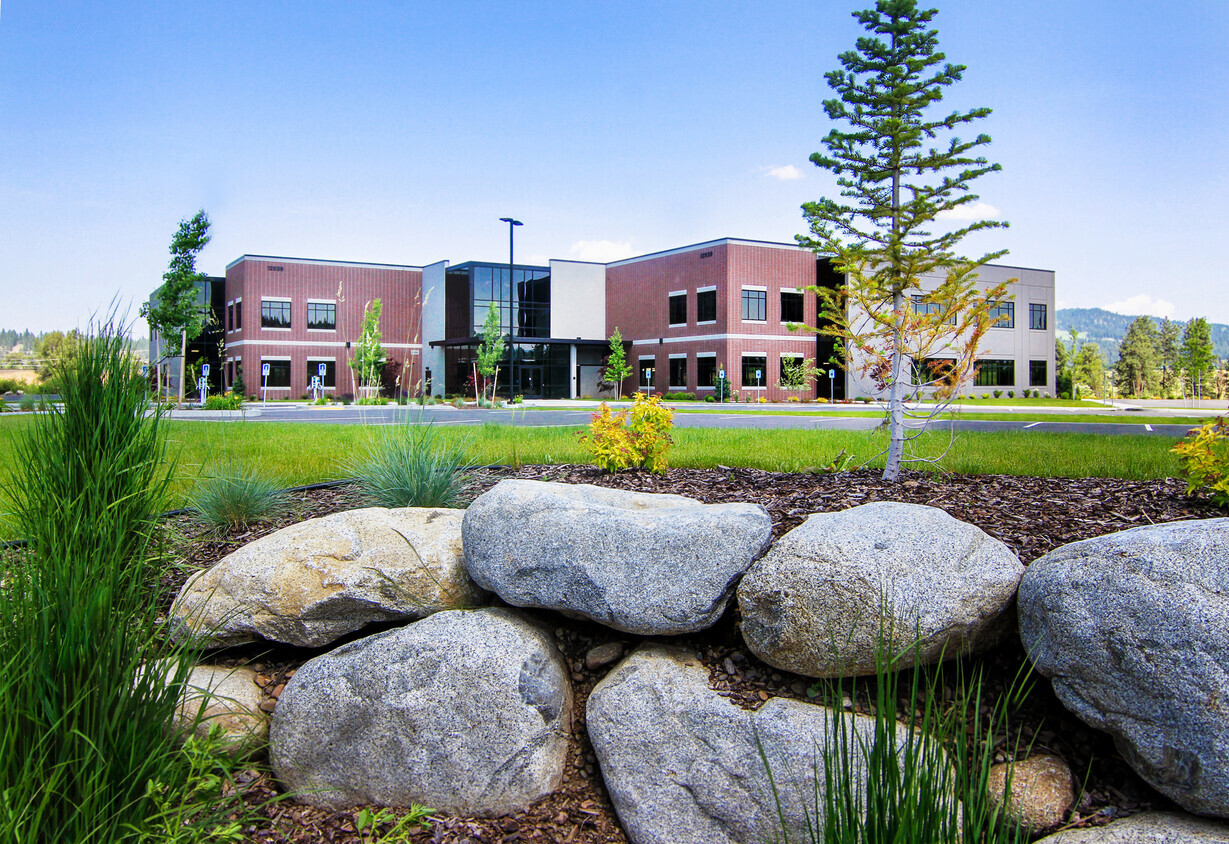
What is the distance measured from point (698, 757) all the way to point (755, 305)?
4311cm

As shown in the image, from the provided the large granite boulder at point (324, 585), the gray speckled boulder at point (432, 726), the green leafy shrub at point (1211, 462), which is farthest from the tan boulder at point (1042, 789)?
the green leafy shrub at point (1211, 462)

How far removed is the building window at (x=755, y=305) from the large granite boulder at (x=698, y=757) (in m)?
42.3

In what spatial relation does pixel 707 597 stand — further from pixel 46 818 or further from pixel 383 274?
pixel 383 274

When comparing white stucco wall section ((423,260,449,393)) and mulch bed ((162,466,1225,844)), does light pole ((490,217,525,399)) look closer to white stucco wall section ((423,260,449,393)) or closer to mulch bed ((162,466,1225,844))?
white stucco wall section ((423,260,449,393))

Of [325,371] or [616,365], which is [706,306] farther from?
[325,371]

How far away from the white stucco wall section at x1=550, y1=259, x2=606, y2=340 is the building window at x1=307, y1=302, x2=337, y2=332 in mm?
6383

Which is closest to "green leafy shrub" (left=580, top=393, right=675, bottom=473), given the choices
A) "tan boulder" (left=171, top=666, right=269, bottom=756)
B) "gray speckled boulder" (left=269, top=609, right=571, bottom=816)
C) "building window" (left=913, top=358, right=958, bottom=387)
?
"building window" (left=913, top=358, right=958, bottom=387)

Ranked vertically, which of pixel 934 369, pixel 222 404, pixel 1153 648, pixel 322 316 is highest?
pixel 322 316

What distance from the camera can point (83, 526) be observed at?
375 centimetres

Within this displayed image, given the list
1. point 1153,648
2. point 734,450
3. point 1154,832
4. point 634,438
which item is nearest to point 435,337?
point 734,450

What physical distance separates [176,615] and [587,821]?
250 cm

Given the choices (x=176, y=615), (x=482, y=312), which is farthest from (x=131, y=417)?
(x=482, y=312)

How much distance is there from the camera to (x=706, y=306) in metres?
45.7

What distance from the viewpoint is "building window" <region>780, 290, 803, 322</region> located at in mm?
45906
